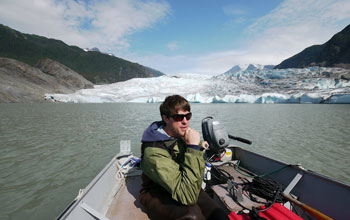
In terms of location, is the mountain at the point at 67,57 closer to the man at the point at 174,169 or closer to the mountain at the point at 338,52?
the mountain at the point at 338,52

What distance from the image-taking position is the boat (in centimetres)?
199

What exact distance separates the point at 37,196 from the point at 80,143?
185 inches

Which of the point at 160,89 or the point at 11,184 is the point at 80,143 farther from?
the point at 160,89

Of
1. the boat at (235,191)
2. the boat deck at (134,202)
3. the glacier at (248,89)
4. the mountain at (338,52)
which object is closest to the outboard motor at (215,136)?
the boat at (235,191)

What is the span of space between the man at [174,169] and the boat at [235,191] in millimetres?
563

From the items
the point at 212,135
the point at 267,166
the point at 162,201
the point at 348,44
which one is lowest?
the point at 267,166

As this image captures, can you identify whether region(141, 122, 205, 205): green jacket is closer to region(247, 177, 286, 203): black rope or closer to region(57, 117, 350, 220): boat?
region(57, 117, 350, 220): boat

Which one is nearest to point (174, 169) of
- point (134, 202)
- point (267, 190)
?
point (134, 202)

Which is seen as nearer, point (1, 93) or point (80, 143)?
point (80, 143)

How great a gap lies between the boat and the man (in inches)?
22.2

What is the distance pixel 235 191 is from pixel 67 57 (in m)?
182

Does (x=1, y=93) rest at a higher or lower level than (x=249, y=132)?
higher

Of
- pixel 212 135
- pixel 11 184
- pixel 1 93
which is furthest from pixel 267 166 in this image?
pixel 1 93

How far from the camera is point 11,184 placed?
4516 mm
